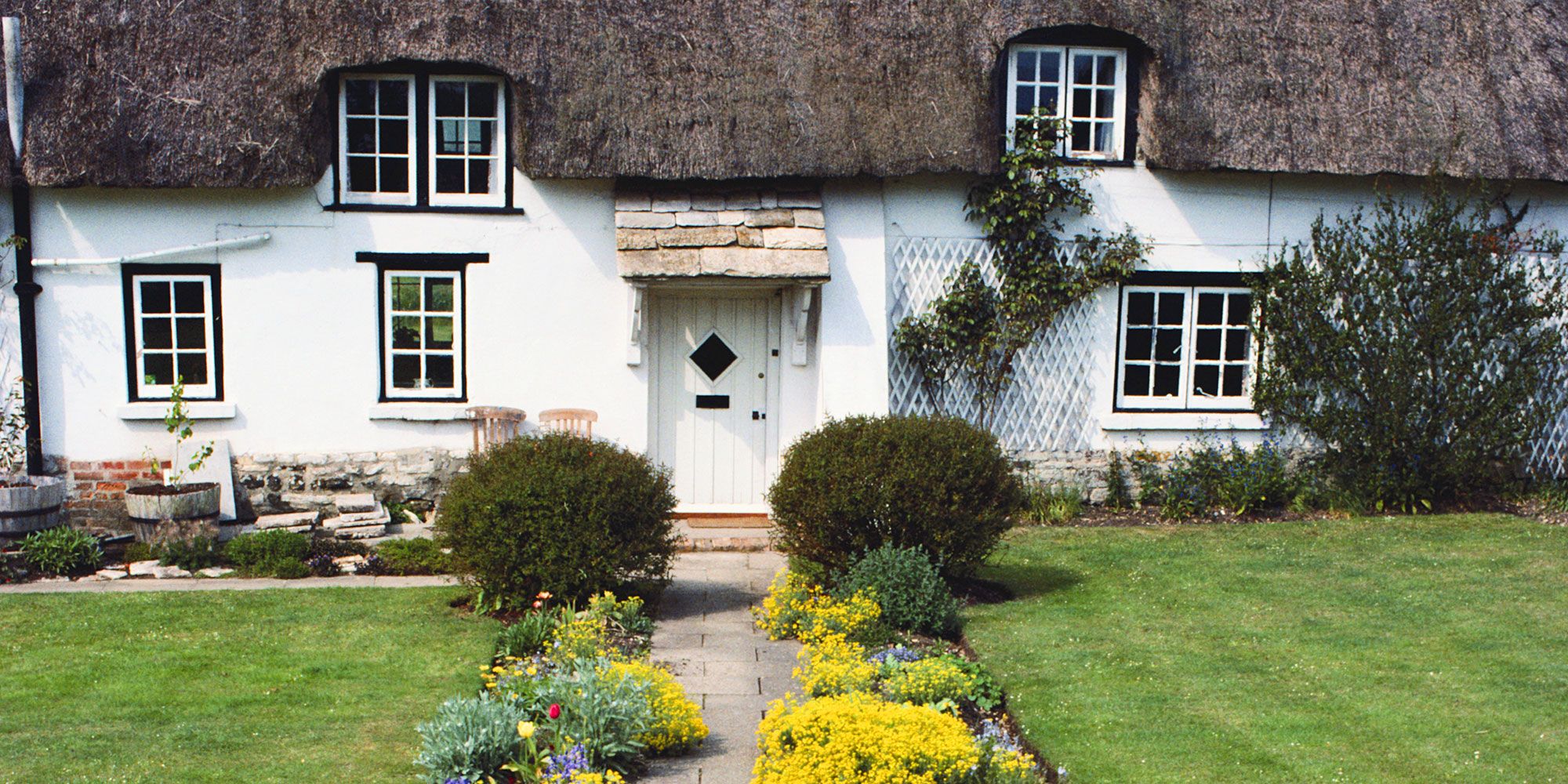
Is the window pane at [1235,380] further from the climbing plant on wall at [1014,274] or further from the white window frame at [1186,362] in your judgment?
the climbing plant on wall at [1014,274]

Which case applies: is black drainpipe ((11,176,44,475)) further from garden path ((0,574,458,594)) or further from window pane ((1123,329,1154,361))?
window pane ((1123,329,1154,361))

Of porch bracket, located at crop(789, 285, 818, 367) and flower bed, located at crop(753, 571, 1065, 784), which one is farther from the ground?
porch bracket, located at crop(789, 285, 818, 367)

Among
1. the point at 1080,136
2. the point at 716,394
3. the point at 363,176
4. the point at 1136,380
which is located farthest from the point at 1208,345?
the point at 363,176

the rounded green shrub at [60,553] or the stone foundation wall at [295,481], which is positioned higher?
the stone foundation wall at [295,481]

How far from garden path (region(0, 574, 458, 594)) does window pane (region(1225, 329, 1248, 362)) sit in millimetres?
7463

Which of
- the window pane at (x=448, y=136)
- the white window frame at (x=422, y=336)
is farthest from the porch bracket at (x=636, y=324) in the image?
the window pane at (x=448, y=136)

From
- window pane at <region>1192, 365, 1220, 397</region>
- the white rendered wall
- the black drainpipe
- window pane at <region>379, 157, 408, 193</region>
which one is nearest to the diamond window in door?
the white rendered wall

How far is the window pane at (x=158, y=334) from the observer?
11.2 meters

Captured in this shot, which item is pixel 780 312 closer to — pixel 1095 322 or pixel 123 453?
pixel 1095 322

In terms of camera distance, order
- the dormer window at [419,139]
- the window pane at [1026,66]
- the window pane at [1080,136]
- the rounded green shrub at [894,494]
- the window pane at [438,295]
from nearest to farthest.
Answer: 1. the rounded green shrub at [894,494]
2. the dormer window at [419,139]
3. the window pane at [438,295]
4. the window pane at [1026,66]
5. the window pane at [1080,136]

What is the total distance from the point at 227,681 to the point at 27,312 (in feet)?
17.6

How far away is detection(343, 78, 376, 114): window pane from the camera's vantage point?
11.2 meters

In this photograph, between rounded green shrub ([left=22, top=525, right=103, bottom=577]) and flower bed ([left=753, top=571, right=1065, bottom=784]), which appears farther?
rounded green shrub ([left=22, top=525, right=103, bottom=577])

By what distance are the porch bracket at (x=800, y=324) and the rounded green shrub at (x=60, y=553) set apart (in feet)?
19.3
